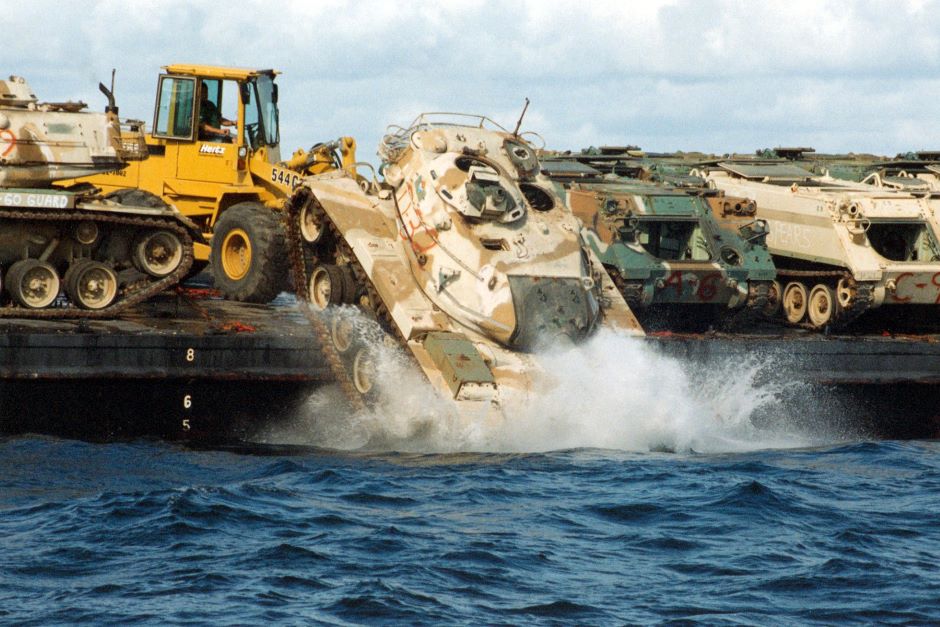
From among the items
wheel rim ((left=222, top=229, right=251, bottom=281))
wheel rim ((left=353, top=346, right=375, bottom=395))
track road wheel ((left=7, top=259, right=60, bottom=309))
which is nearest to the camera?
wheel rim ((left=353, top=346, right=375, bottom=395))

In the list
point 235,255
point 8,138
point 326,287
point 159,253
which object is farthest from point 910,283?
point 8,138

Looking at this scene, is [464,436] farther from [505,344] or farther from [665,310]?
[665,310]

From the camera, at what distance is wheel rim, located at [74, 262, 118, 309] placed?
2003 centimetres

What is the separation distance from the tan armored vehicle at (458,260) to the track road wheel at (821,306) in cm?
538

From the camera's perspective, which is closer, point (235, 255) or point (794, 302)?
point (235, 255)

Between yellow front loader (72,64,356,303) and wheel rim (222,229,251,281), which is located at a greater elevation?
yellow front loader (72,64,356,303)

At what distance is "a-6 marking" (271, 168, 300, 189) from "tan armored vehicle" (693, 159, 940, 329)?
23.8 feet

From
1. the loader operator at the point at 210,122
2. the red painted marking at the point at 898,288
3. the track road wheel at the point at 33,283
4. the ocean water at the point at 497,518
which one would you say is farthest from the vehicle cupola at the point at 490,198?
the red painted marking at the point at 898,288

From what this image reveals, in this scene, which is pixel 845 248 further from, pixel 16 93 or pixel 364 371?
pixel 16 93

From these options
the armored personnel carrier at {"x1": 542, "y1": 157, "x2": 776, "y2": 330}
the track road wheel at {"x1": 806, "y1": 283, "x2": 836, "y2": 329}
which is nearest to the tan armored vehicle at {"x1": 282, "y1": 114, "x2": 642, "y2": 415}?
the armored personnel carrier at {"x1": 542, "y1": 157, "x2": 776, "y2": 330}

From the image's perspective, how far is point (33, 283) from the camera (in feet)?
→ 64.9

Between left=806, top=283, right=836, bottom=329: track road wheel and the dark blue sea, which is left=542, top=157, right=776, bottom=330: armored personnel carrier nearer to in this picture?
left=806, top=283, right=836, bottom=329: track road wheel

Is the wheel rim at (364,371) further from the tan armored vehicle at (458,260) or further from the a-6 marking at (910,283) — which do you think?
the a-6 marking at (910,283)

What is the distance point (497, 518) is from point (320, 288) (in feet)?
24.9
